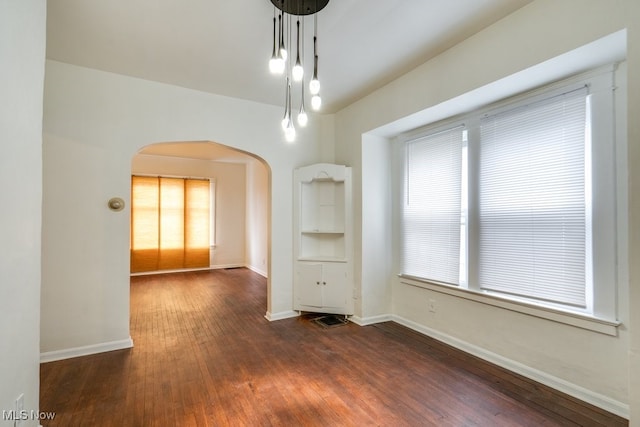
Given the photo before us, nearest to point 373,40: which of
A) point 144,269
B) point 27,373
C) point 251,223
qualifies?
point 27,373

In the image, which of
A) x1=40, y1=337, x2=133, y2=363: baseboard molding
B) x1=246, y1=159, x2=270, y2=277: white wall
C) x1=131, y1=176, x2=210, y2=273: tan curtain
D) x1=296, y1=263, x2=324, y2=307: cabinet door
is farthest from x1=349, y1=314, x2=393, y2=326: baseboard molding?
x1=131, y1=176, x2=210, y2=273: tan curtain

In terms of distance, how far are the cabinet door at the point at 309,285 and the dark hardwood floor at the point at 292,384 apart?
0.37 meters

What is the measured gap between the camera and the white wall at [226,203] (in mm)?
7523

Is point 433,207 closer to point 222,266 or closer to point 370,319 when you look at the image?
point 370,319

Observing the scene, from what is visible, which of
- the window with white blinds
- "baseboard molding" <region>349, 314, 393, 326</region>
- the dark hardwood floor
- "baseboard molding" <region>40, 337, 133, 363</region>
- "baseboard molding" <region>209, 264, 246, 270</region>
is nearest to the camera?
the dark hardwood floor

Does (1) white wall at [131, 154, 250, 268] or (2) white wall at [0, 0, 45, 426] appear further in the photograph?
(1) white wall at [131, 154, 250, 268]

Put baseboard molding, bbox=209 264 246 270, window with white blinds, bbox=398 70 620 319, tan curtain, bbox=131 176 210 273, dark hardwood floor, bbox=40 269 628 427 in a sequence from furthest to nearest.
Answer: baseboard molding, bbox=209 264 246 270 < tan curtain, bbox=131 176 210 273 < window with white blinds, bbox=398 70 620 319 < dark hardwood floor, bbox=40 269 628 427

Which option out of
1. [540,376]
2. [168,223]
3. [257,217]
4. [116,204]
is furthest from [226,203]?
[540,376]

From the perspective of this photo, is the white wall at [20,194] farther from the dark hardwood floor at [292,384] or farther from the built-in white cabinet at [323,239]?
the built-in white cabinet at [323,239]

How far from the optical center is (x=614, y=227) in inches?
80.6

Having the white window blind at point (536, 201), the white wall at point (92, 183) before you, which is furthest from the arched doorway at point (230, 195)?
the white window blind at point (536, 201)

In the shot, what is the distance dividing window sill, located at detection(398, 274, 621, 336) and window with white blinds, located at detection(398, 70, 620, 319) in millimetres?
50

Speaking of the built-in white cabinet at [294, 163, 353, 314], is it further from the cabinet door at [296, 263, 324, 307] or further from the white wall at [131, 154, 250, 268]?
the white wall at [131, 154, 250, 268]

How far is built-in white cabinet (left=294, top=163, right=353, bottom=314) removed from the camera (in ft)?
13.0
